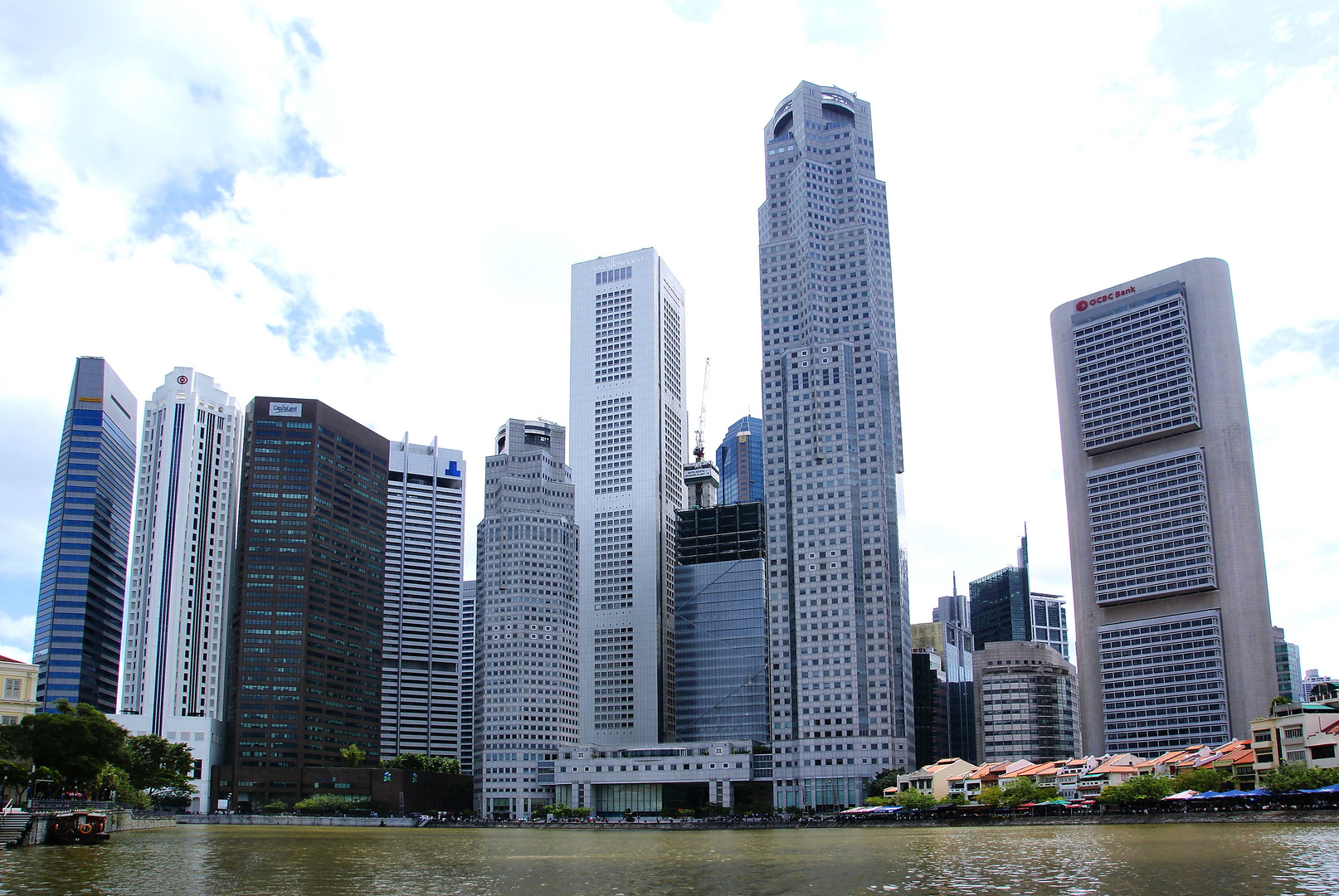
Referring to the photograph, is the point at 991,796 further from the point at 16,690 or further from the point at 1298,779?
the point at 16,690

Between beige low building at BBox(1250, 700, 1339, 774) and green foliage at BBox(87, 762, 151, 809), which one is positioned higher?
beige low building at BBox(1250, 700, 1339, 774)

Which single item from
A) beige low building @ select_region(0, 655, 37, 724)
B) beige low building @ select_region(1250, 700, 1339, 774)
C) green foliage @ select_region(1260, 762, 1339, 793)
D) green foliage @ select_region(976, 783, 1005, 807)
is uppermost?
beige low building @ select_region(0, 655, 37, 724)

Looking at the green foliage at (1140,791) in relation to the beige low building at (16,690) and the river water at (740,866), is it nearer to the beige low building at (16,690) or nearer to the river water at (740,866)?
the river water at (740,866)

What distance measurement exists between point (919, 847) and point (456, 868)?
44.9 m

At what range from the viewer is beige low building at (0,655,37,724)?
156 meters

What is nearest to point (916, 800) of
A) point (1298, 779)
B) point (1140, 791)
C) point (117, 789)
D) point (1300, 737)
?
point (1140, 791)

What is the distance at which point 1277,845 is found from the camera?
3595 inches

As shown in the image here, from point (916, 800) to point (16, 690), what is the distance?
136122 mm

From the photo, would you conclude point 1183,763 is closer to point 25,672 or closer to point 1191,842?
point 1191,842

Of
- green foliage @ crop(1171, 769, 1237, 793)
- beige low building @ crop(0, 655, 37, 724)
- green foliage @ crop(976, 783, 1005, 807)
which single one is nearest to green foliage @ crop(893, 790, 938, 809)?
green foliage @ crop(976, 783, 1005, 807)


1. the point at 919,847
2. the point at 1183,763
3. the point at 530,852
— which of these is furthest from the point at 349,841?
the point at 1183,763

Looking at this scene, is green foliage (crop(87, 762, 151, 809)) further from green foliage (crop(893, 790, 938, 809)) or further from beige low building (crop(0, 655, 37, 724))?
green foliage (crop(893, 790, 938, 809))

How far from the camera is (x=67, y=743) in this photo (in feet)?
461

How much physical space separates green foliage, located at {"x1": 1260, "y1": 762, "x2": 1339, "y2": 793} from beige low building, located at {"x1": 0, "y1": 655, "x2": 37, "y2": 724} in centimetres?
15862
